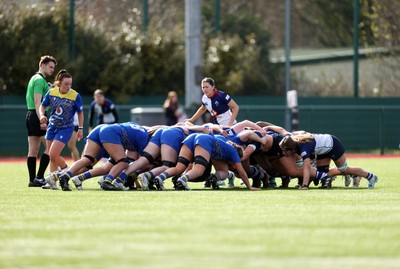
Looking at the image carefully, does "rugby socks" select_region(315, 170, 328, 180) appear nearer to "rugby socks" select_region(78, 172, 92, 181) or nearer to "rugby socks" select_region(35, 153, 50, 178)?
"rugby socks" select_region(78, 172, 92, 181)

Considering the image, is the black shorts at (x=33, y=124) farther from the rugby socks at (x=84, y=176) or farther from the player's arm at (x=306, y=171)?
the player's arm at (x=306, y=171)

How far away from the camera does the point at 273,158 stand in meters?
16.6

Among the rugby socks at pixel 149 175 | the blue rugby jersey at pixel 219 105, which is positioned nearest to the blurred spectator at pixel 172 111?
the blue rugby jersey at pixel 219 105

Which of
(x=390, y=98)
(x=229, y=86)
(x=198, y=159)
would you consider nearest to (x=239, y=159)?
(x=198, y=159)

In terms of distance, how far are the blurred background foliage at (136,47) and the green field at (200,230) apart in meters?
19.7

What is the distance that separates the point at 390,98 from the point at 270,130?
74.2 feet

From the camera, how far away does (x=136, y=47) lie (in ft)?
120

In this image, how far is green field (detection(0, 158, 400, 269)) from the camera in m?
8.22

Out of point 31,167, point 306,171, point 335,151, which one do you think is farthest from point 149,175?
point 335,151

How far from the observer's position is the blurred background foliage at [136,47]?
1357 inches

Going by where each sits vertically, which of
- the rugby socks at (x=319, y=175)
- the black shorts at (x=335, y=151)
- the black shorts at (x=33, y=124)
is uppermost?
the black shorts at (x=33, y=124)

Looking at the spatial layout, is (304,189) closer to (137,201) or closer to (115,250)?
(137,201)

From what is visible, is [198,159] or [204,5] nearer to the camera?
[198,159]

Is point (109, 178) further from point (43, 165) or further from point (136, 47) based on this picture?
point (136, 47)
